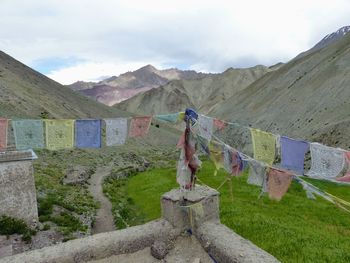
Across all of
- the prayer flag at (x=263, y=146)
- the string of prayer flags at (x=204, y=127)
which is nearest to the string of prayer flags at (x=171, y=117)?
the string of prayer flags at (x=204, y=127)

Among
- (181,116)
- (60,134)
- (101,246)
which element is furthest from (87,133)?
(101,246)

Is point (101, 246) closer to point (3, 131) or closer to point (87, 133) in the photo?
point (87, 133)

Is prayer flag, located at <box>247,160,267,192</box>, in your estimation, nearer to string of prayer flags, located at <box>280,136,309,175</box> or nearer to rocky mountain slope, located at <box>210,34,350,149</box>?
string of prayer flags, located at <box>280,136,309,175</box>

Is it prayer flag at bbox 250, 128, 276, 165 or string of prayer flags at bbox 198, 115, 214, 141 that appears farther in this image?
string of prayer flags at bbox 198, 115, 214, 141

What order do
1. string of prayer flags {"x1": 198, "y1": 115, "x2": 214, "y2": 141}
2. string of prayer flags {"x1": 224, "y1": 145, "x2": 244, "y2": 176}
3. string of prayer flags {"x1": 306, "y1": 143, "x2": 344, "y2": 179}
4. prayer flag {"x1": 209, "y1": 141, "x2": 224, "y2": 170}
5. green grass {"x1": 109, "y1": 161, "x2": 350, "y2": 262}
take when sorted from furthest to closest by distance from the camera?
green grass {"x1": 109, "y1": 161, "x2": 350, "y2": 262} → prayer flag {"x1": 209, "y1": 141, "x2": 224, "y2": 170} → string of prayer flags {"x1": 198, "y1": 115, "x2": 214, "y2": 141} → string of prayer flags {"x1": 224, "y1": 145, "x2": 244, "y2": 176} → string of prayer flags {"x1": 306, "y1": 143, "x2": 344, "y2": 179}

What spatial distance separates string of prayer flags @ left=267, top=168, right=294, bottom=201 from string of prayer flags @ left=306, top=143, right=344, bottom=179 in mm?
721

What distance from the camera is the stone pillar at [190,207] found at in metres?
11.1

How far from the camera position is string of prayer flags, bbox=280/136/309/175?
412 inches

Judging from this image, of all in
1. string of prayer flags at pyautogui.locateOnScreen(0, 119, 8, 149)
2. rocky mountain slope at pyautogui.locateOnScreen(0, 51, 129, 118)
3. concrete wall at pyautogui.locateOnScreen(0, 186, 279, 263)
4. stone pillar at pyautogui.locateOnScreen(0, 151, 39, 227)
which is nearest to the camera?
concrete wall at pyautogui.locateOnScreen(0, 186, 279, 263)

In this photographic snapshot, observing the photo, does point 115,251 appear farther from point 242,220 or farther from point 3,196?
point 3,196

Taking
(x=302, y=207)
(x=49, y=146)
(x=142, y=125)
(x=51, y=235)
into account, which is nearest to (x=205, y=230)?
(x=142, y=125)

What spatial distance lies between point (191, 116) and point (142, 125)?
275 cm

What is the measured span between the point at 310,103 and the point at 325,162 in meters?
60.2

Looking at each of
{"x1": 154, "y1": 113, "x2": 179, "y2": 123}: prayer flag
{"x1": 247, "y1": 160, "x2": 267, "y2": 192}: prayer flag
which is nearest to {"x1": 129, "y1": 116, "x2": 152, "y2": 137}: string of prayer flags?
{"x1": 154, "y1": 113, "x2": 179, "y2": 123}: prayer flag
